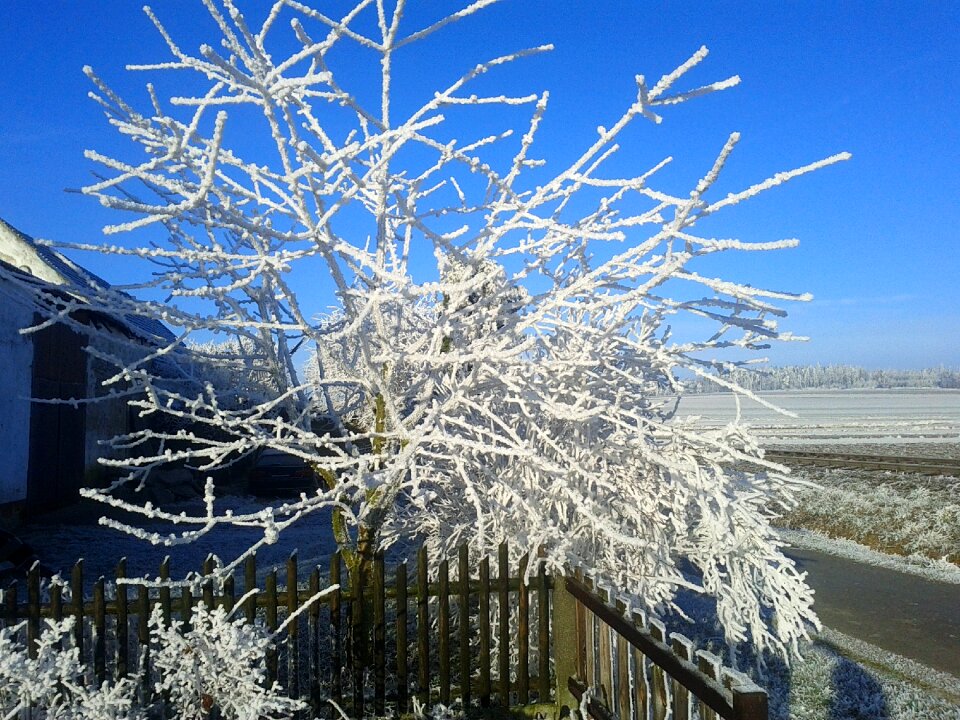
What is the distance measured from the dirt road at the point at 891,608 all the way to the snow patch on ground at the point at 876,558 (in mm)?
331

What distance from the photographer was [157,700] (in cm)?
482

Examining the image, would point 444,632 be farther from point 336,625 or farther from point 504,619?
point 336,625

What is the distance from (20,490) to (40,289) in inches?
407

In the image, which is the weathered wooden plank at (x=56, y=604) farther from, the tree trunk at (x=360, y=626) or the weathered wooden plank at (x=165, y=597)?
the tree trunk at (x=360, y=626)

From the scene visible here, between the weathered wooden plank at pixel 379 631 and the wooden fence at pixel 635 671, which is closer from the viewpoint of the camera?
the wooden fence at pixel 635 671

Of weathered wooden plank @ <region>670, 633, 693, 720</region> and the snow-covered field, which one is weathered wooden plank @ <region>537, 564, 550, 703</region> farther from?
the snow-covered field

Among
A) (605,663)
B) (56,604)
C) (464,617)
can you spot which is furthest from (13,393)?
(605,663)

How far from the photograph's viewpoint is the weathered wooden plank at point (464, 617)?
4796mm

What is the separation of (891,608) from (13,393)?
44.6 ft

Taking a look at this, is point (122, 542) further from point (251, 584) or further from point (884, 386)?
point (884, 386)

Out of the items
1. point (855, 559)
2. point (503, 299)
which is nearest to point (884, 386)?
point (855, 559)

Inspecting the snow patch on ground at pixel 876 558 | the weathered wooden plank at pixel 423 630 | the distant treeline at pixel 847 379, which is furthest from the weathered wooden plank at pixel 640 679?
the distant treeline at pixel 847 379

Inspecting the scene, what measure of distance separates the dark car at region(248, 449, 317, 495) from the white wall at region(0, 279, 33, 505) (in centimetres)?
568

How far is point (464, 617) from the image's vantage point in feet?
15.8
